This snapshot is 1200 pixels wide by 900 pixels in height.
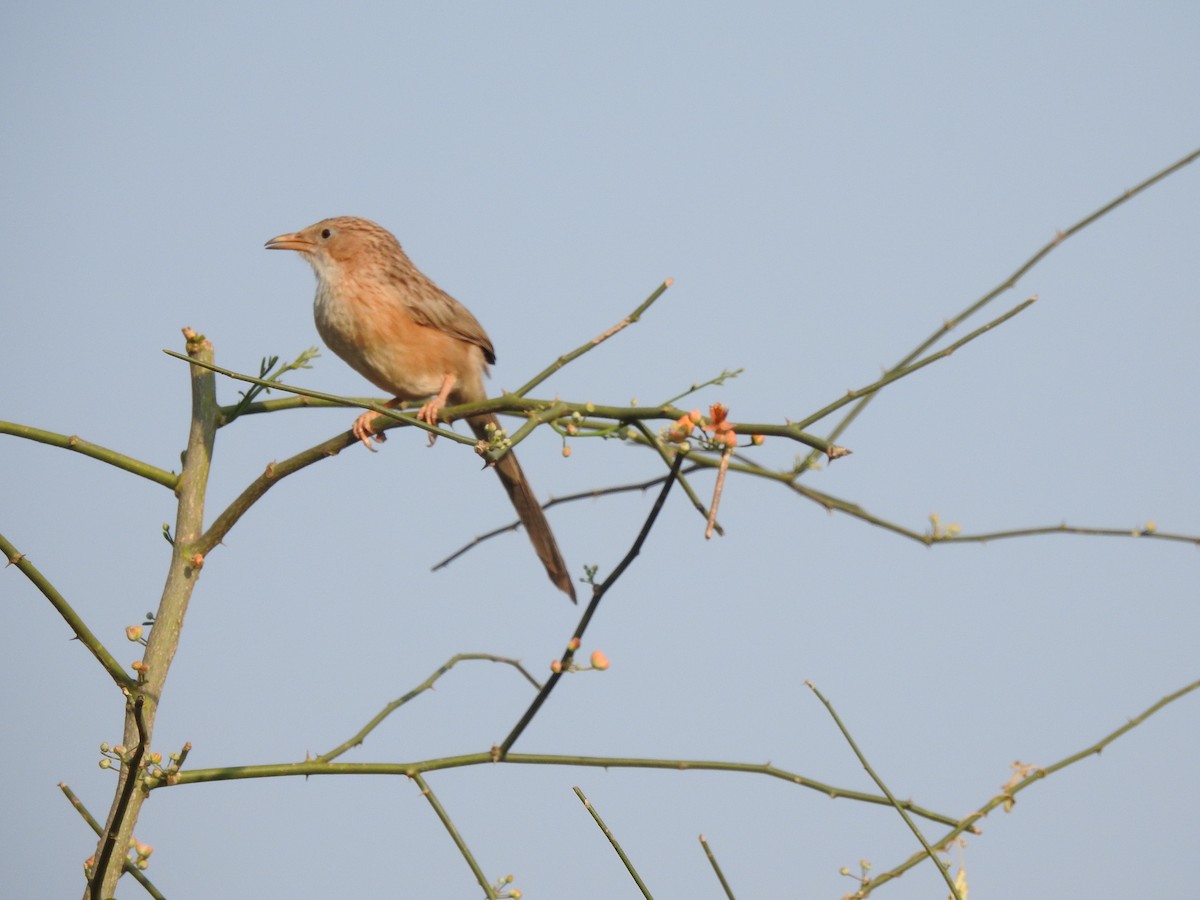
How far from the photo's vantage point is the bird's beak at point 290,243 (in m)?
5.78

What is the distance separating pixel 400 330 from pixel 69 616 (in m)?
3.19

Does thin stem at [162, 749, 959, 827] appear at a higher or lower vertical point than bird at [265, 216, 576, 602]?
lower

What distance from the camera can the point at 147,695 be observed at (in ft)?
7.49

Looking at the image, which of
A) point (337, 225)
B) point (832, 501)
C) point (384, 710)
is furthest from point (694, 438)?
point (337, 225)

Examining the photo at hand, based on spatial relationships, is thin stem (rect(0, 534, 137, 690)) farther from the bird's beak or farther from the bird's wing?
the bird's beak

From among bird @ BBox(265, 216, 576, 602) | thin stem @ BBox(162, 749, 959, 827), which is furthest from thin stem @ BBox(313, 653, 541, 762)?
bird @ BBox(265, 216, 576, 602)

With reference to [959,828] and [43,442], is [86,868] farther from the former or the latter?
[959,828]

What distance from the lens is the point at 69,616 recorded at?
6.92 feet

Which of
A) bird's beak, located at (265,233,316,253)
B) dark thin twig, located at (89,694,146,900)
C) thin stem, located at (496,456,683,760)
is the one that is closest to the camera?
thin stem, located at (496,456,683,760)

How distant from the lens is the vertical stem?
6.83 feet

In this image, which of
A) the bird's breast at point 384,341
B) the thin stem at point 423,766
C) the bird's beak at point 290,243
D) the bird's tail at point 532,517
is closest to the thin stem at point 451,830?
the thin stem at point 423,766

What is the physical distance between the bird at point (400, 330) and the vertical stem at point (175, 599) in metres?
2.04

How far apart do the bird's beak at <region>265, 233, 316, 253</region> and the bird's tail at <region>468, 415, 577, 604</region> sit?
1177 mm

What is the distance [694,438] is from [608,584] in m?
0.29
